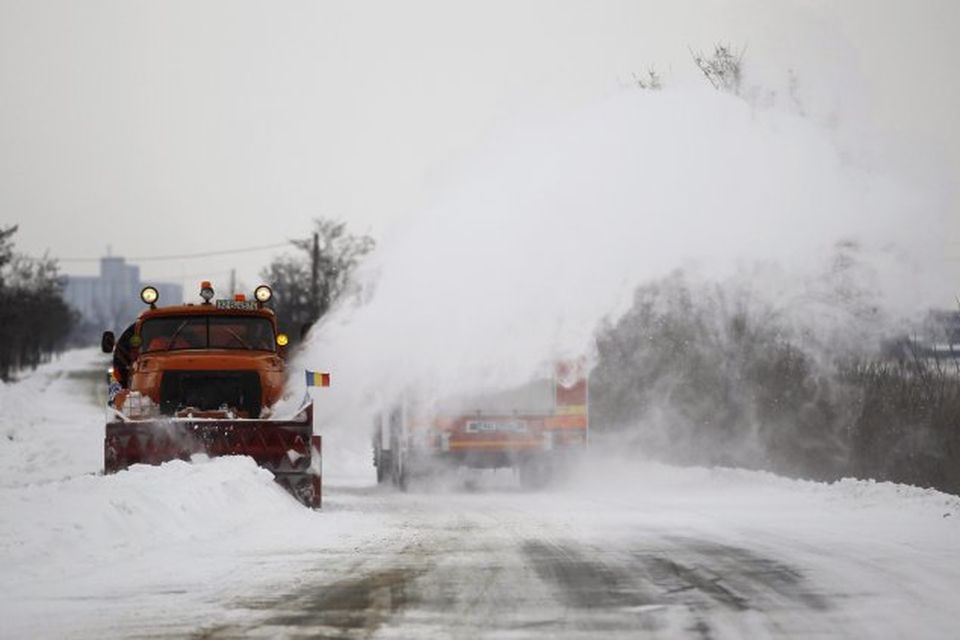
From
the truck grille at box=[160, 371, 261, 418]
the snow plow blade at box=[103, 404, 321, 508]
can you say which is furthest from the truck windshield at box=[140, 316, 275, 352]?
the snow plow blade at box=[103, 404, 321, 508]

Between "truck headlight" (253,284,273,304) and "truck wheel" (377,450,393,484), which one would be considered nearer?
"truck headlight" (253,284,273,304)

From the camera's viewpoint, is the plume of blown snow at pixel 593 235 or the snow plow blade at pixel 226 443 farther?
the plume of blown snow at pixel 593 235

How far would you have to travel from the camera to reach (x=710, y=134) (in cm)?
2142

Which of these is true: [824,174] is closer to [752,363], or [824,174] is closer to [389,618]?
[752,363]

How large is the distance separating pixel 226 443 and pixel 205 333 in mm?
2358

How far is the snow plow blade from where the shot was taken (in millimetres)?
16688

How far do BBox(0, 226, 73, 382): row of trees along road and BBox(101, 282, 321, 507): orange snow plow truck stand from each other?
46456 millimetres

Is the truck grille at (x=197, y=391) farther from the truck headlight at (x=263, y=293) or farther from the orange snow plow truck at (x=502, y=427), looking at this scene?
the orange snow plow truck at (x=502, y=427)

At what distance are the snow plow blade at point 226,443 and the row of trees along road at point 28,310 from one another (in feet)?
159

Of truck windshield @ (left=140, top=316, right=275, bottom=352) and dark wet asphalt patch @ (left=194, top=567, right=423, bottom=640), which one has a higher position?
truck windshield @ (left=140, top=316, right=275, bottom=352)

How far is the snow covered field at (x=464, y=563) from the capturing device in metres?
8.03

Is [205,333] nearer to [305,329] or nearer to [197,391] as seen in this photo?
[197,391]

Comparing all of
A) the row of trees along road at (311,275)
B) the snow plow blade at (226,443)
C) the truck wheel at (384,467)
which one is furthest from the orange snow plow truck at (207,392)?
the row of trees along road at (311,275)

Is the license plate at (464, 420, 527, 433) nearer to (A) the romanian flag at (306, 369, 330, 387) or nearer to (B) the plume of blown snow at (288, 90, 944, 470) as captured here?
(B) the plume of blown snow at (288, 90, 944, 470)
